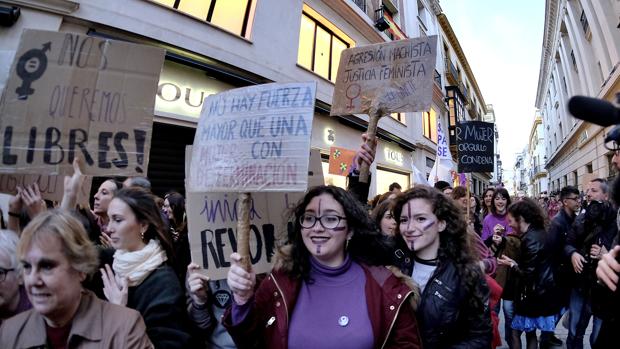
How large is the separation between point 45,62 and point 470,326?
10.5 ft

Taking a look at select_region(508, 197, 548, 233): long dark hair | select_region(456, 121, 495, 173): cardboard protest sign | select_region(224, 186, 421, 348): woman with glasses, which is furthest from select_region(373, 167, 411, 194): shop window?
select_region(224, 186, 421, 348): woman with glasses

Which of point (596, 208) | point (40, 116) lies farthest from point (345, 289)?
point (596, 208)

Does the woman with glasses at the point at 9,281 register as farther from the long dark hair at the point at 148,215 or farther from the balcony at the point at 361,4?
the balcony at the point at 361,4

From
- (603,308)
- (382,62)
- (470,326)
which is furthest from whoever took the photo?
(382,62)

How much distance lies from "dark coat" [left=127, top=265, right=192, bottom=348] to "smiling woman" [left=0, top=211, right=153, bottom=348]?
252 millimetres

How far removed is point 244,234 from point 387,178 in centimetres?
1456

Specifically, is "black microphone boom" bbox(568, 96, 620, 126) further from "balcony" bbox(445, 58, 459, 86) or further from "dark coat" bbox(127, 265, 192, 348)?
"balcony" bbox(445, 58, 459, 86)

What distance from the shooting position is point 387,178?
52.3 feet

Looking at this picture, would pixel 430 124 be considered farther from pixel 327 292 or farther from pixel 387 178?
pixel 327 292

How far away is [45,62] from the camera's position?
2.53 meters

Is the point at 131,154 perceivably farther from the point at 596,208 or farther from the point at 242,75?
the point at 242,75

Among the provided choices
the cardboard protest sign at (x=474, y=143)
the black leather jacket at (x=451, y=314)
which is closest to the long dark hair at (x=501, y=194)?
the cardboard protest sign at (x=474, y=143)

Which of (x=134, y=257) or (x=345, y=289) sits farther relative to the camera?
(x=134, y=257)

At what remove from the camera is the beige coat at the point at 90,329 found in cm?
159
